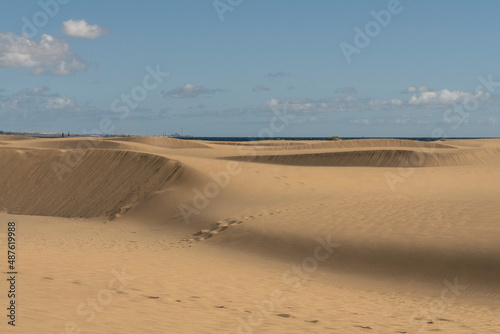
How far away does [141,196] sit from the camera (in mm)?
21250

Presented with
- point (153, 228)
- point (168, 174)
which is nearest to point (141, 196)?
point (168, 174)

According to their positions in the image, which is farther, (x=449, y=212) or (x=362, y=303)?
(x=449, y=212)

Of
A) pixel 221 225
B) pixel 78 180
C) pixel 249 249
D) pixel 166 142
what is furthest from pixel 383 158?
pixel 166 142

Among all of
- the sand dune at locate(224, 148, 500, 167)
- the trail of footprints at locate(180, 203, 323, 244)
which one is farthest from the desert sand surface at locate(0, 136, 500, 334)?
the sand dune at locate(224, 148, 500, 167)

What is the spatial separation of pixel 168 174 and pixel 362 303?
578 inches

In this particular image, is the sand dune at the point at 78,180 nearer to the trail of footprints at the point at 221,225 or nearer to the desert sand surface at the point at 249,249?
the desert sand surface at the point at 249,249

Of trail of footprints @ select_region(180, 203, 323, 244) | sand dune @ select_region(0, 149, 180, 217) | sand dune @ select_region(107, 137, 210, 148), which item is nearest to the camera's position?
trail of footprints @ select_region(180, 203, 323, 244)

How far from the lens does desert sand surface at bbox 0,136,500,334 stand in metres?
7.25

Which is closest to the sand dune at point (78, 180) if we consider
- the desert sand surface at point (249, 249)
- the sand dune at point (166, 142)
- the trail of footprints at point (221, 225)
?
the desert sand surface at point (249, 249)

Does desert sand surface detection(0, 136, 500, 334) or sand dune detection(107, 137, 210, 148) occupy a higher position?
sand dune detection(107, 137, 210, 148)

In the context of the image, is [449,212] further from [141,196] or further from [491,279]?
[141,196]

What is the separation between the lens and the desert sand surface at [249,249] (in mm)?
7254

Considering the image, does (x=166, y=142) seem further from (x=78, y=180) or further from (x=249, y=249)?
(x=249, y=249)

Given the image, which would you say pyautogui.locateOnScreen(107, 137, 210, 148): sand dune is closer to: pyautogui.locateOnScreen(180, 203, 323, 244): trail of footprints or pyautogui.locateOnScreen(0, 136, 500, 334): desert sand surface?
pyautogui.locateOnScreen(0, 136, 500, 334): desert sand surface
